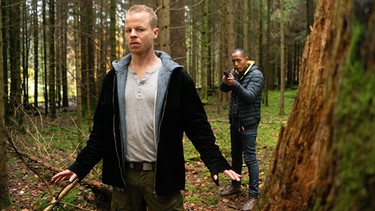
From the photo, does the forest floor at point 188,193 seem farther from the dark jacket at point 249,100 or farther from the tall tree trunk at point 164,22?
the tall tree trunk at point 164,22

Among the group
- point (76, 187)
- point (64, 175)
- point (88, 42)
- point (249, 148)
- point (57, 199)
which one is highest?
point (88, 42)

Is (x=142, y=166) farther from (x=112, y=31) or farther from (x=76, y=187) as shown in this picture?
(x=112, y=31)

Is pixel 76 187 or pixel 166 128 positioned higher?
pixel 166 128

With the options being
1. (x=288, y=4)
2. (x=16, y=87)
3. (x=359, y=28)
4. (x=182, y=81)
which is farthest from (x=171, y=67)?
(x=288, y=4)

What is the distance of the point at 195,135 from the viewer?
2.72 m

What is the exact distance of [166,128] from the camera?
2.62 metres

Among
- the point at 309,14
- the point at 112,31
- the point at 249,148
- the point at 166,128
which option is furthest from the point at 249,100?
the point at 309,14

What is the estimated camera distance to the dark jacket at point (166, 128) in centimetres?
260

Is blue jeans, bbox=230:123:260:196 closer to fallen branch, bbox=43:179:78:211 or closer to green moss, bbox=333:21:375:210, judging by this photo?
fallen branch, bbox=43:179:78:211

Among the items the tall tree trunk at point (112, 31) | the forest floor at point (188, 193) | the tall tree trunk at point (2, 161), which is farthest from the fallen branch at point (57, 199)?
the tall tree trunk at point (112, 31)

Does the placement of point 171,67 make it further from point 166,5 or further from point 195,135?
point 166,5

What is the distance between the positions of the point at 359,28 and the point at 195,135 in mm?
1762

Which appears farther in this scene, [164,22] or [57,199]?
[164,22]

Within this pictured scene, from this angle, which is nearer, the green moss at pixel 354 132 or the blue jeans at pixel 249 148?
the green moss at pixel 354 132
